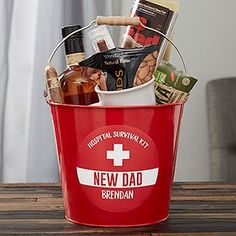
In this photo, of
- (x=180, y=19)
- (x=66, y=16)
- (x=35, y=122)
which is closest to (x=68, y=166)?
(x=35, y=122)

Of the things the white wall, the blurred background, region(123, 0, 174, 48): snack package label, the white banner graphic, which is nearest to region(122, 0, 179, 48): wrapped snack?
region(123, 0, 174, 48): snack package label

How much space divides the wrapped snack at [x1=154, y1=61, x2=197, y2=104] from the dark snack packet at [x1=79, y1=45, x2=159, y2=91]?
0.03m

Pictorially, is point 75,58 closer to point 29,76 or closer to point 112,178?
point 112,178

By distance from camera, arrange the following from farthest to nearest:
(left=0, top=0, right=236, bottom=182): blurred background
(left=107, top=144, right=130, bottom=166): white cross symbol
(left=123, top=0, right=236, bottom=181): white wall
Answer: (left=123, top=0, right=236, bottom=181): white wall → (left=0, top=0, right=236, bottom=182): blurred background → (left=107, top=144, right=130, bottom=166): white cross symbol

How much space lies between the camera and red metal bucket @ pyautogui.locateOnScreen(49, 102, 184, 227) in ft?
2.90

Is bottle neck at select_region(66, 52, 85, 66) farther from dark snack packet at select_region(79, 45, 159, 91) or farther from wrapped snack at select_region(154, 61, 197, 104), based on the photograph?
wrapped snack at select_region(154, 61, 197, 104)

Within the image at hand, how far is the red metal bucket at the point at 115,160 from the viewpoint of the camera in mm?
885

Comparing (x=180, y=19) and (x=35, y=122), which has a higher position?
(x=180, y=19)

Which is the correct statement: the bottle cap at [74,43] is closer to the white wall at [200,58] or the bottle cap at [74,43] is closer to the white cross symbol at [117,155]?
the white cross symbol at [117,155]

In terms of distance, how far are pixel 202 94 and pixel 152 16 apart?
180 centimetres

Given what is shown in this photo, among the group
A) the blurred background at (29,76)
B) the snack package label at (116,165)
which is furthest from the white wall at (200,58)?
the snack package label at (116,165)

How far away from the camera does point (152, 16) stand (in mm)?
970

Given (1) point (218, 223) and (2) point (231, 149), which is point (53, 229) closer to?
(1) point (218, 223)

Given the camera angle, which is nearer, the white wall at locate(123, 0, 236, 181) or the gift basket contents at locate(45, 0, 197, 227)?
the gift basket contents at locate(45, 0, 197, 227)
